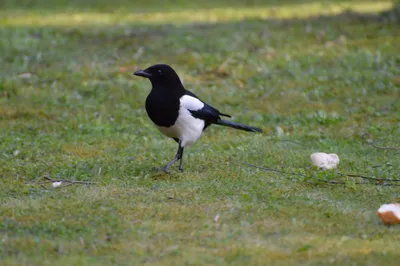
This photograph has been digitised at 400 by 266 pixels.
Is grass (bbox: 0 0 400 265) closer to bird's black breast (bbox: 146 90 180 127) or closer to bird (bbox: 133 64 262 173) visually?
bird (bbox: 133 64 262 173)

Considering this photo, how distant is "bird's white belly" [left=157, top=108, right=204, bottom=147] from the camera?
248 inches

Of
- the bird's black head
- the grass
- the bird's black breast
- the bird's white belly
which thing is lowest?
the grass

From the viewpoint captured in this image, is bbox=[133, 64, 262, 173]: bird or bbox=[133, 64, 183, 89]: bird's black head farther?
bbox=[133, 64, 183, 89]: bird's black head

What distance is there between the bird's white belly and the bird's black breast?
56 mm

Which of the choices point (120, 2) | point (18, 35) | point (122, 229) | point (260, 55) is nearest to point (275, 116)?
point (260, 55)

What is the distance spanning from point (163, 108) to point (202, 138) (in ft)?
5.95

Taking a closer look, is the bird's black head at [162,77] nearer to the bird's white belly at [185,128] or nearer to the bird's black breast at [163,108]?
the bird's black breast at [163,108]

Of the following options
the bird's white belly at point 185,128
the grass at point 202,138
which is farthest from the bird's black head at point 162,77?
the grass at point 202,138

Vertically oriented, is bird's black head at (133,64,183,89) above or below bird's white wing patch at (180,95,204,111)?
above

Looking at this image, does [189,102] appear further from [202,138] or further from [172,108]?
[202,138]

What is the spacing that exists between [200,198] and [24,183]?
55.0 inches

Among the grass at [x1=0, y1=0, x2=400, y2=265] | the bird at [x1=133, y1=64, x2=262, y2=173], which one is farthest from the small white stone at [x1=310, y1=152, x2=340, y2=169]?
the bird at [x1=133, y1=64, x2=262, y2=173]

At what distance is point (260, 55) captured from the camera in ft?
36.2

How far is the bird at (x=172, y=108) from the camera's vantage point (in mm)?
6227
